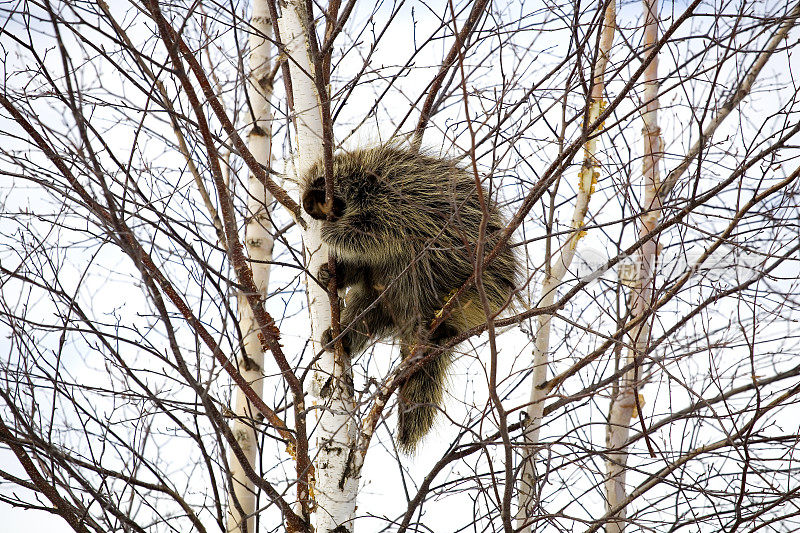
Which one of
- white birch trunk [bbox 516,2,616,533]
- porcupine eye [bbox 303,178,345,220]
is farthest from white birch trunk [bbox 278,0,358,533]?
white birch trunk [bbox 516,2,616,533]

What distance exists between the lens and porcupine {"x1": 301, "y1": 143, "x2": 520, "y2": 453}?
314 cm

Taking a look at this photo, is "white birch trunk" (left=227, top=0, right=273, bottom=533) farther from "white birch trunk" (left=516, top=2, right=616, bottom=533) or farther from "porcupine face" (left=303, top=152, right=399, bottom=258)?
"white birch trunk" (left=516, top=2, right=616, bottom=533)

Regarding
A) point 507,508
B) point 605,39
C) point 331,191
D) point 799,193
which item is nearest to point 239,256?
point 331,191

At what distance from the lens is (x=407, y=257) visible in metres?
3.21

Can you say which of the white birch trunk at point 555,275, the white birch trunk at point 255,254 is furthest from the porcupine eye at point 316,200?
the white birch trunk at point 555,275

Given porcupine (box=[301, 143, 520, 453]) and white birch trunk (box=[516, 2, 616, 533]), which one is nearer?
white birch trunk (box=[516, 2, 616, 533])

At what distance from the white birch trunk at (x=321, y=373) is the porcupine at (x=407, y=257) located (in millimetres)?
254

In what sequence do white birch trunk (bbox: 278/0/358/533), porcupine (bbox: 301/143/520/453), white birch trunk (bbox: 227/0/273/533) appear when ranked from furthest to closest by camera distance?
white birch trunk (bbox: 227/0/273/533), porcupine (bbox: 301/143/520/453), white birch trunk (bbox: 278/0/358/533)

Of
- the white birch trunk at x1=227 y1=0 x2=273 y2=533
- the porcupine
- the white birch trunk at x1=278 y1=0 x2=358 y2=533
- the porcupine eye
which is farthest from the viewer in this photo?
the white birch trunk at x1=227 y1=0 x2=273 y2=533

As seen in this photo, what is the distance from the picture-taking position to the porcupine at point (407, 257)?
3.14m

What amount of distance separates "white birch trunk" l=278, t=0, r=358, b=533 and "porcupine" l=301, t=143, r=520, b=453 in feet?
0.83

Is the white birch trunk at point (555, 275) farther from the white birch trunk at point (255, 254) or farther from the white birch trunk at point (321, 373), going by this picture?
the white birch trunk at point (255, 254)

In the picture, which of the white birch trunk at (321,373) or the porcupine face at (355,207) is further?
the porcupine face at (355,207)

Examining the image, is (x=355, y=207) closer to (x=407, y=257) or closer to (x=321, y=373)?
(x=407, y=257)
